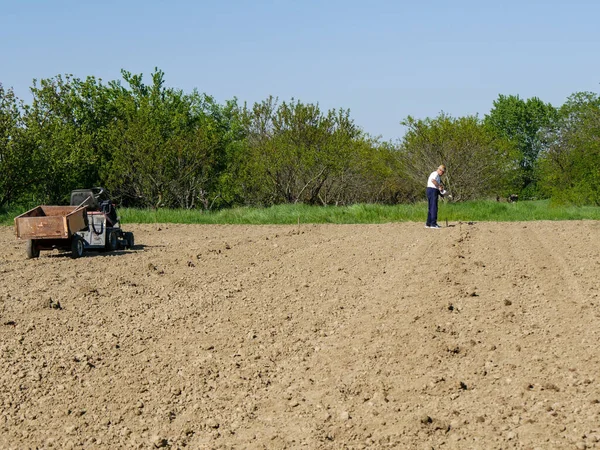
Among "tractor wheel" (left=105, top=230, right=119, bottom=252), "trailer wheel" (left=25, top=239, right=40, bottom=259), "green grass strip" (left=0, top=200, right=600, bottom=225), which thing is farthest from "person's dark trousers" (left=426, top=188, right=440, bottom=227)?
"trailer wheel" (left=25, top=239, right=40, bottom=259)

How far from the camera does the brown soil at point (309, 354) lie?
504 centimetres

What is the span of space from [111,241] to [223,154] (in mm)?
15947

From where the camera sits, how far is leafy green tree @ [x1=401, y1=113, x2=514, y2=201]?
1254 inches

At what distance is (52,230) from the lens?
13.5m

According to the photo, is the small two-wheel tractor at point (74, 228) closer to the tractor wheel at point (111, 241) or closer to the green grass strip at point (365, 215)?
the tractor wheel at point (111, 241)

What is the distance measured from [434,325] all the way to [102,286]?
16.4 feet

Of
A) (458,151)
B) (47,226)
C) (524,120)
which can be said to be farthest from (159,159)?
(524,120)

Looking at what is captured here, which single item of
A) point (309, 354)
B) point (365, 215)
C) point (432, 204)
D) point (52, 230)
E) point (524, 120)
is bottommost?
point (309, 354)

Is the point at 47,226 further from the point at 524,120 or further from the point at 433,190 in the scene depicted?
the point at 524,120

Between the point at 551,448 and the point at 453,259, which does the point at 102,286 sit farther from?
the point at 551,448

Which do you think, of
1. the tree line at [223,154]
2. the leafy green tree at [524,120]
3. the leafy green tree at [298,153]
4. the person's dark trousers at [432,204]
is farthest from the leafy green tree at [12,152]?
the leafy green tree at [524,120]

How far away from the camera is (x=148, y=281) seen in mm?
10883

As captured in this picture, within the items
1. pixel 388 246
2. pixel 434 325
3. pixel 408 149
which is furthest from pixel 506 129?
pixel 434 325

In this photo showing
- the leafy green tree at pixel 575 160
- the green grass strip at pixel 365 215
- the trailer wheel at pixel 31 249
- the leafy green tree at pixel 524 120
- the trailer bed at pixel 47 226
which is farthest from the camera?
the leafy green tree at pixel 524 120
